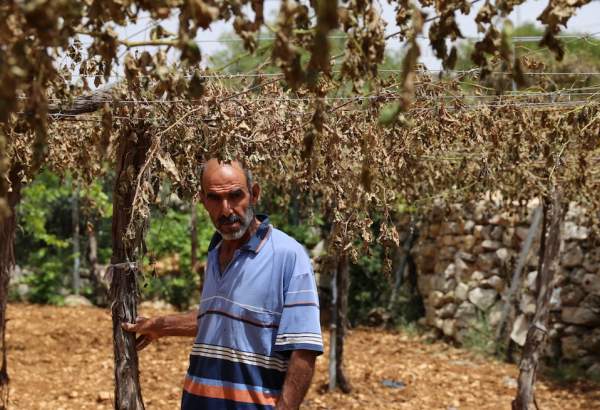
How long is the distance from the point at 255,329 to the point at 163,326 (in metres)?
0.75

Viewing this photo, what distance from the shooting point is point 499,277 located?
35.5 feet

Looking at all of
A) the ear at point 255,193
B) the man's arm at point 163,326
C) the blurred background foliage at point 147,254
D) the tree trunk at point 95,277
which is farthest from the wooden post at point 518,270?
the ear at point 255,193

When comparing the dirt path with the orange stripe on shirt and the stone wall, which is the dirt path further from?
the orange stripe on shirt

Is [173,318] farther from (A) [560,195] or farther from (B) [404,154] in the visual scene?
(A) [560,195]

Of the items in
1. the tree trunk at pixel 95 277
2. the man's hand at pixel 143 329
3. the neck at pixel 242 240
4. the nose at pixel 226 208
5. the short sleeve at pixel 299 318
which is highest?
the nose at pixel 226 208

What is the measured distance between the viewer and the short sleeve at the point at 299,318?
3016 millimetres

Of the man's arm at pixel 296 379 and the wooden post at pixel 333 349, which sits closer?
the man's arm at pixel 296 379

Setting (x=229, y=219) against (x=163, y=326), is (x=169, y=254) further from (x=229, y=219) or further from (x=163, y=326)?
(x=229, y=219)

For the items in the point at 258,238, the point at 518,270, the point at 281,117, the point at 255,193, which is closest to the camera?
the point at 258,238

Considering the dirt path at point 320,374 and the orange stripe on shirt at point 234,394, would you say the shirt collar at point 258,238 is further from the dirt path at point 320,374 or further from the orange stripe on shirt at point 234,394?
the dirt path at point 320,374

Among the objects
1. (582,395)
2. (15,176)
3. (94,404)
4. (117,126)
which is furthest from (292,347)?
(582,395)

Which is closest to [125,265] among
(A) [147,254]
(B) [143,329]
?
(B) [143,329]

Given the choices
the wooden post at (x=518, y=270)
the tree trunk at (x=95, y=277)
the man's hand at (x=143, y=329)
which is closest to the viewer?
the man's hand at (x=143, y=329)

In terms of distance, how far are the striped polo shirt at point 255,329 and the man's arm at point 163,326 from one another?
1.13 feet
